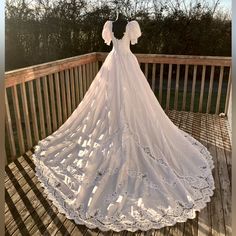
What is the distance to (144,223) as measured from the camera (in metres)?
1.97

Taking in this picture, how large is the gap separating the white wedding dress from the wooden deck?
0.20 ft

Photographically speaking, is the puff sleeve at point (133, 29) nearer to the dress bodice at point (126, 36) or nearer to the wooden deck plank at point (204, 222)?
the dress bodice at point (126, 36)

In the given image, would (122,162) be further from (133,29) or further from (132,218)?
(133,29)

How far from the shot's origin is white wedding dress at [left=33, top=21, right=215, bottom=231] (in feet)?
6.88

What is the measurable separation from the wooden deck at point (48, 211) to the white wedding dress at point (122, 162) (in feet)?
0.20

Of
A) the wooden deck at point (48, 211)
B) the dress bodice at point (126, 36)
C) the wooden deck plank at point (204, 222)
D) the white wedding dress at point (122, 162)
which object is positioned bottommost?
the wooden deck plank at point (204, 222)

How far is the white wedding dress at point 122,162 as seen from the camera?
210 centimetres

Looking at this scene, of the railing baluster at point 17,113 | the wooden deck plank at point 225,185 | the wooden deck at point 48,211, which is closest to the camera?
the wooden deck at point 48,211

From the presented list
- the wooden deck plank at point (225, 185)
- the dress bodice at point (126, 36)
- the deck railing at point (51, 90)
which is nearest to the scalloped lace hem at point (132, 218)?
the wooden deck plank at point (225, 185)

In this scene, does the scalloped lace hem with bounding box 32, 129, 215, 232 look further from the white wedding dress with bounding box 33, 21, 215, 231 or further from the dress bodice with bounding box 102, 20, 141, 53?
the dress bodice with bounding box 102, 20, 141, 53

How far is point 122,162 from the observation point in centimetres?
245

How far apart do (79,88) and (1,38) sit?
154 inches

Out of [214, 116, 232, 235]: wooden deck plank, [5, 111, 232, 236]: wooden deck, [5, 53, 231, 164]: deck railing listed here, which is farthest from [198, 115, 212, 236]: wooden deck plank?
[5, 53, 231, 164]: deck railing

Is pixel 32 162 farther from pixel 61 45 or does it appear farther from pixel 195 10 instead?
pixel 195 10
